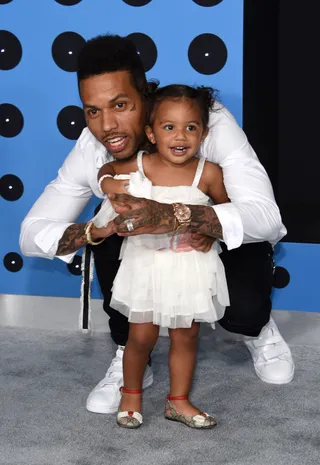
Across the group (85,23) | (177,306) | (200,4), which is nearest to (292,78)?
(200,4)

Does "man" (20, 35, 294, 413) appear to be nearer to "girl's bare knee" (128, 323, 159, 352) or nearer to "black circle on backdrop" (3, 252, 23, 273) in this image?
"girl's bare knee" (128, 323, 159, 352)

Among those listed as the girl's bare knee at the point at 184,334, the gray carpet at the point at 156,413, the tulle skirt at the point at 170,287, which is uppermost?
the tulle skirt at the point at 170,287

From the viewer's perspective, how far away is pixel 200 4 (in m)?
2.50

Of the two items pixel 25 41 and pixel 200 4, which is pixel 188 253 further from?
pixel 25 41

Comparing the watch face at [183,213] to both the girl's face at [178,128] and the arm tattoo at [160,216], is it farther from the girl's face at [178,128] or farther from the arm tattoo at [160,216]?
the girl's face at [178,128]

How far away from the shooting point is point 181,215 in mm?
1730

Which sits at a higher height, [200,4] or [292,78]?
[200,4]

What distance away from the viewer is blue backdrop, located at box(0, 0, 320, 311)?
252cm

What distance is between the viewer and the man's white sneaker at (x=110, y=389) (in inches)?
76.6

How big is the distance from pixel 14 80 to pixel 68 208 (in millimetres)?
719

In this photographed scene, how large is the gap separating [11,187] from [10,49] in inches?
17.6

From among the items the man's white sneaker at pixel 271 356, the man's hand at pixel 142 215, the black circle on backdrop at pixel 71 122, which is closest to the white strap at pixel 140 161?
the man's hand at pixel 142 215

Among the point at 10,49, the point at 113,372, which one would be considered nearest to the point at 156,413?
the point at 113,372

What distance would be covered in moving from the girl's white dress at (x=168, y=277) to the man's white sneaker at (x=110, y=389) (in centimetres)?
23
